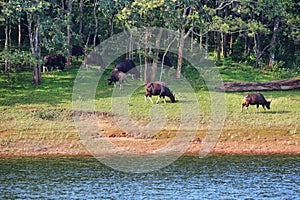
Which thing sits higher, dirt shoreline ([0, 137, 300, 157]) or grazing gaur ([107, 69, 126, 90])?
grazing gaur ([107, 69, 126, 90])

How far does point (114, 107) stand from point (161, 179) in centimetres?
1218

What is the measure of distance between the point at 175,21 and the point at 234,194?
20.2 m

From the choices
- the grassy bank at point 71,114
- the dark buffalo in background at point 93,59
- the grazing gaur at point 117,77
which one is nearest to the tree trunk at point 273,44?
the grassy bank at point 71,114

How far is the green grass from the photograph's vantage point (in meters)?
34.7

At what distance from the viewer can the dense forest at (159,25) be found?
41344 millimetres

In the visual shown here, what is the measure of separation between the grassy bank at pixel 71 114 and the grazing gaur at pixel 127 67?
4.47ft

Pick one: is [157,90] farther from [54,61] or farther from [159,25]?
[54,61]

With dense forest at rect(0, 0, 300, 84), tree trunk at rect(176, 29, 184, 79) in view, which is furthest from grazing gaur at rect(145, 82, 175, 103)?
tree trunk at rect(176, 29, 184, 79)

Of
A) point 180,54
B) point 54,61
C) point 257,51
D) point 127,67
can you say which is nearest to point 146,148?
point 180,54

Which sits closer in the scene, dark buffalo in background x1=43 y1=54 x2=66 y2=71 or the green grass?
the green grass

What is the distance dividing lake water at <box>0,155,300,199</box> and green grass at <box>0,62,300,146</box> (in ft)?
13.2

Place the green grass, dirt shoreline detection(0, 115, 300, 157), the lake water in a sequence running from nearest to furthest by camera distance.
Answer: the lake water, dirt shoreline detection(0, 115, 300, 157), the green grass

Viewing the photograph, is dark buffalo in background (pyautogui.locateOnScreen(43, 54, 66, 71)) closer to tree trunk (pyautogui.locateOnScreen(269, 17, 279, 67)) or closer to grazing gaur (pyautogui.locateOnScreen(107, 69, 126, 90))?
grazing gaur (pyautogui.locateOnScreen(107, 69, 126, 90))

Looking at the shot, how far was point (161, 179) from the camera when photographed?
86.5ft
